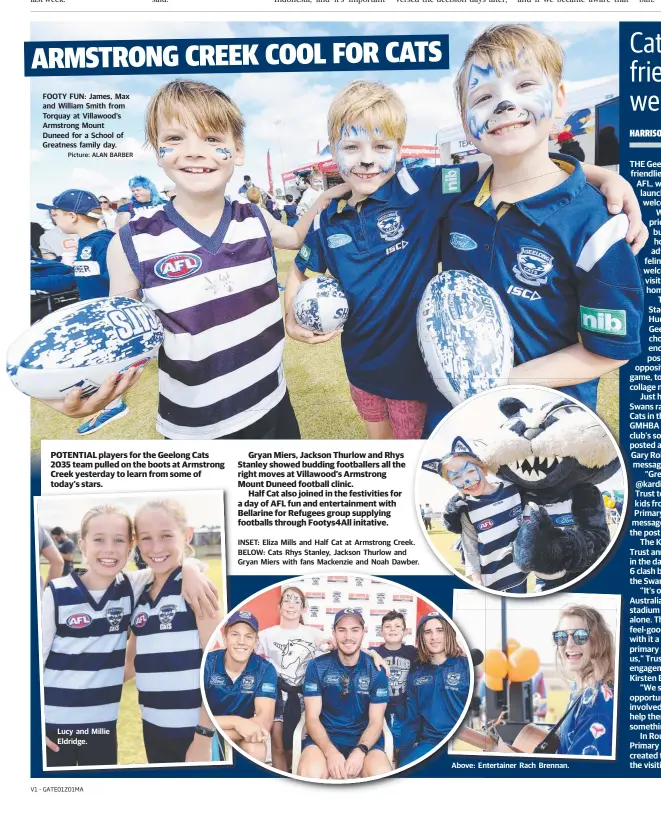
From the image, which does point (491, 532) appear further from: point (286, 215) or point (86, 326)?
point (86, 326)

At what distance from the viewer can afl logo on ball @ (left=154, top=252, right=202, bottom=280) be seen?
274cm

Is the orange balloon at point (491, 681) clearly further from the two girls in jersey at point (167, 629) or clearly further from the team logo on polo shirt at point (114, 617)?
the team logo on polo shirt at point (114, 617)

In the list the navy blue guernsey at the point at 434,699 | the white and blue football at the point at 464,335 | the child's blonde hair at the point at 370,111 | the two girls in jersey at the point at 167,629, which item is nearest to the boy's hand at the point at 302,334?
the white and blue football at the point at 464,335

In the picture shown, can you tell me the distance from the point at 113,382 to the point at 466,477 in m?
1.27

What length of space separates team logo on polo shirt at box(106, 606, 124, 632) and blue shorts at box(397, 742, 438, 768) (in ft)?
3.70

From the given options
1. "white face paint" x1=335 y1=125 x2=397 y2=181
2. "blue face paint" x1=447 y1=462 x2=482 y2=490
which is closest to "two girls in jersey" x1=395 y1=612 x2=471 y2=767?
"blue face paint" x1=447 y1=462 x2=482 y2=490

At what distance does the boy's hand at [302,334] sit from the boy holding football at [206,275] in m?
0.04

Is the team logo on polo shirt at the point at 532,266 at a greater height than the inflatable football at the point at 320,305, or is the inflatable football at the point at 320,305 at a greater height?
the team logo on polo shirt at the point at 532,266

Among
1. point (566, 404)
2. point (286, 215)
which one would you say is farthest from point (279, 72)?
point (566, 404)

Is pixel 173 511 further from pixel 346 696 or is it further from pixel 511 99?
pixel 511 99

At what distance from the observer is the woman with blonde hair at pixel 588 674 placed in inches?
110

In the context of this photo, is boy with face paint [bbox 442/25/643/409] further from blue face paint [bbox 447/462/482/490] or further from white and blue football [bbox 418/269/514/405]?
blue face paint [bbox 447/462/482/490]

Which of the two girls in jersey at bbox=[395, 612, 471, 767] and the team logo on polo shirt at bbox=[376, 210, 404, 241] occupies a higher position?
the team logo on polo shirt at bbox=[376, 210, 404, 241]

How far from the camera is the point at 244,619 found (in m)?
2.80
